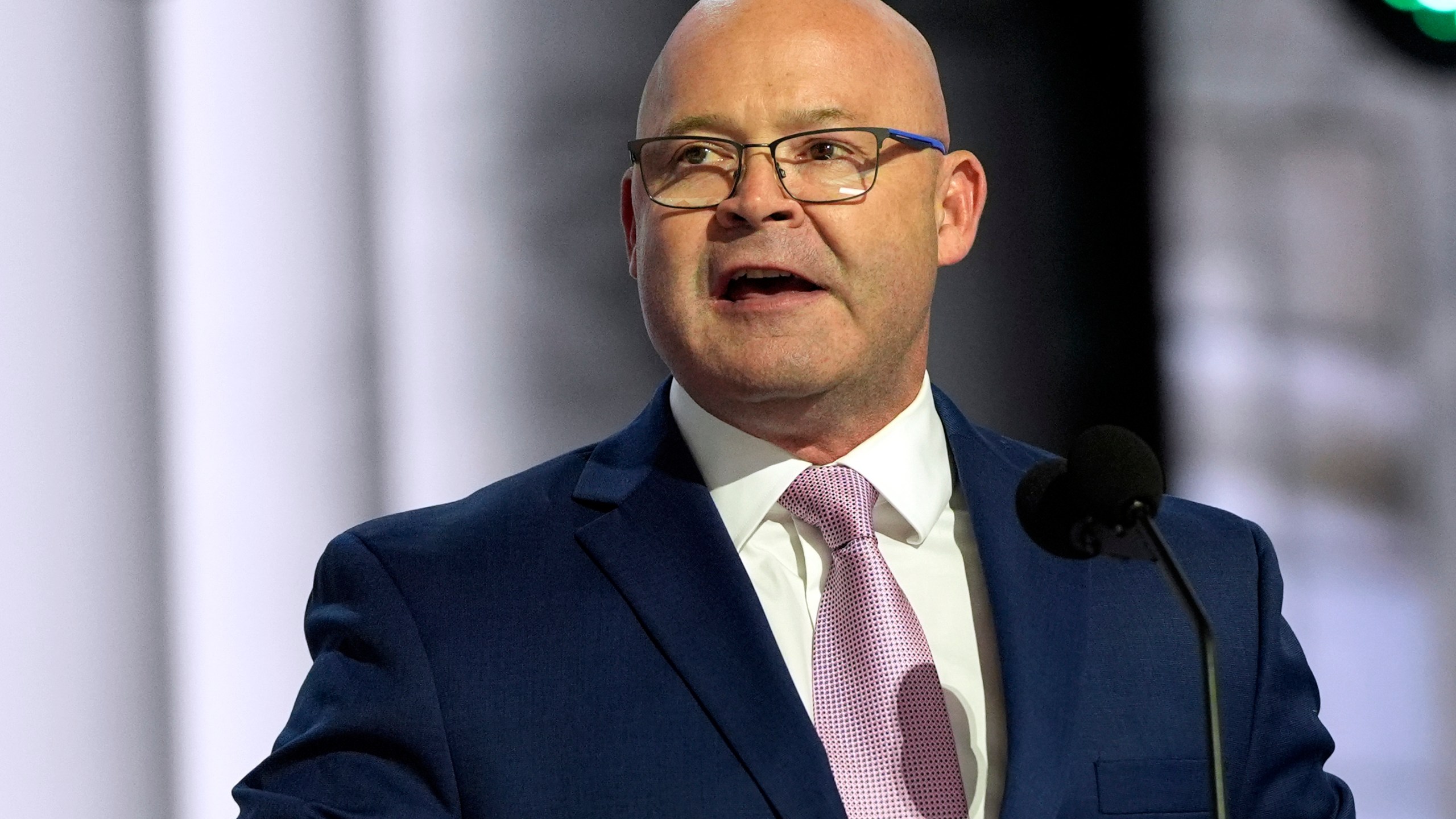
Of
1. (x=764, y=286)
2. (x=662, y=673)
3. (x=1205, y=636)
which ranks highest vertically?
(x=764, y=286)

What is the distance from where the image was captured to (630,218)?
5.90ft

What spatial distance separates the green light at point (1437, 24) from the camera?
278 cm

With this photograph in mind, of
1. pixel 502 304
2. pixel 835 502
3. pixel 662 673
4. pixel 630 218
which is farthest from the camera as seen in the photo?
pixel 502 304

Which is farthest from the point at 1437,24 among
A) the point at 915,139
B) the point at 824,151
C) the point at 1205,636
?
the point at 1205,636

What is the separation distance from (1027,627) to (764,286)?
41 cm

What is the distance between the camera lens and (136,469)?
2211 millimetres

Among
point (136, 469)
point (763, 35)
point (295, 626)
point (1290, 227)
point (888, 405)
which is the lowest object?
point (295, 626)

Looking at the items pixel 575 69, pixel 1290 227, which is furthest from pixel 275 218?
pixel 1290 227

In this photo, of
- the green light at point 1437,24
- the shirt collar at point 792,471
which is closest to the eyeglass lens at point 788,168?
the shirt collar at point 792,471

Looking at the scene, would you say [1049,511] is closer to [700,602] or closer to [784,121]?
[700,602]

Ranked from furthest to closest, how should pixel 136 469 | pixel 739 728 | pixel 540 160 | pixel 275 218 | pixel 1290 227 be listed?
pixel 1290 227 → pixel 540 160 → pixel 275 218 → pixel 136 469 → pixel 739 728

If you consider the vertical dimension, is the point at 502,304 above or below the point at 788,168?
below

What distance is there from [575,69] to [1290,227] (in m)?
1.26

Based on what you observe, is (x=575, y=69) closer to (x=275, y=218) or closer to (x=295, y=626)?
(x=275, y=218)
